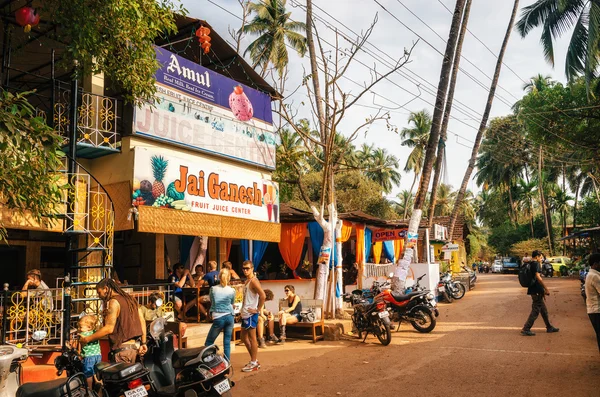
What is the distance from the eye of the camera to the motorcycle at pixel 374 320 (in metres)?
10.4

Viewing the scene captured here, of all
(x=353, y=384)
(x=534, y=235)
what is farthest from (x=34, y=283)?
(x=534, y=235)

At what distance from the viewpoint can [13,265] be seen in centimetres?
1322

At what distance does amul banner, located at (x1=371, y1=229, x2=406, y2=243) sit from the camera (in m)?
17.7

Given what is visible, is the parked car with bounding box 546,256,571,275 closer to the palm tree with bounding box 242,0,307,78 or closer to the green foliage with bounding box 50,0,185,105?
the palm tree with bounding box 242,0,307,78

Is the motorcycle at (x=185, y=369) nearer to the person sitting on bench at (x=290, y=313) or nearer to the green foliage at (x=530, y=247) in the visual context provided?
the person sitting on bench at (x=290, y=313)

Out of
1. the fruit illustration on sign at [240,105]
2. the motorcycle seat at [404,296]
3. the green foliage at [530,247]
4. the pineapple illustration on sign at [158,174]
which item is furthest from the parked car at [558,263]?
the pineapple illustration on sign at [158,174]

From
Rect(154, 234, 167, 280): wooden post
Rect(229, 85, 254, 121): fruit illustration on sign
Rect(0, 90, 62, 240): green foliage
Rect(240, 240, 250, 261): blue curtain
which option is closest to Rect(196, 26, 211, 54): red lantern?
Rect(229, 85, 254, 121): fruit illustration on sign

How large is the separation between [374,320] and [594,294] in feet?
14.7

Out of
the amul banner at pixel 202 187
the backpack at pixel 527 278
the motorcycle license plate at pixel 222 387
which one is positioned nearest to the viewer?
the motorcycle license plate at pixel 222 387

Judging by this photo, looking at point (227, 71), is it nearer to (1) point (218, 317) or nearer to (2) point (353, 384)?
(1) point (218, 317)

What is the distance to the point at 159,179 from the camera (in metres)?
11.7

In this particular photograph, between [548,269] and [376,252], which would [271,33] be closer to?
[376,252]

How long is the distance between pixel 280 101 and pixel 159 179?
4.79 metres

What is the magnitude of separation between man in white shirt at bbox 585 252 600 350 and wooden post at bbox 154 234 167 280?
9896 mm
